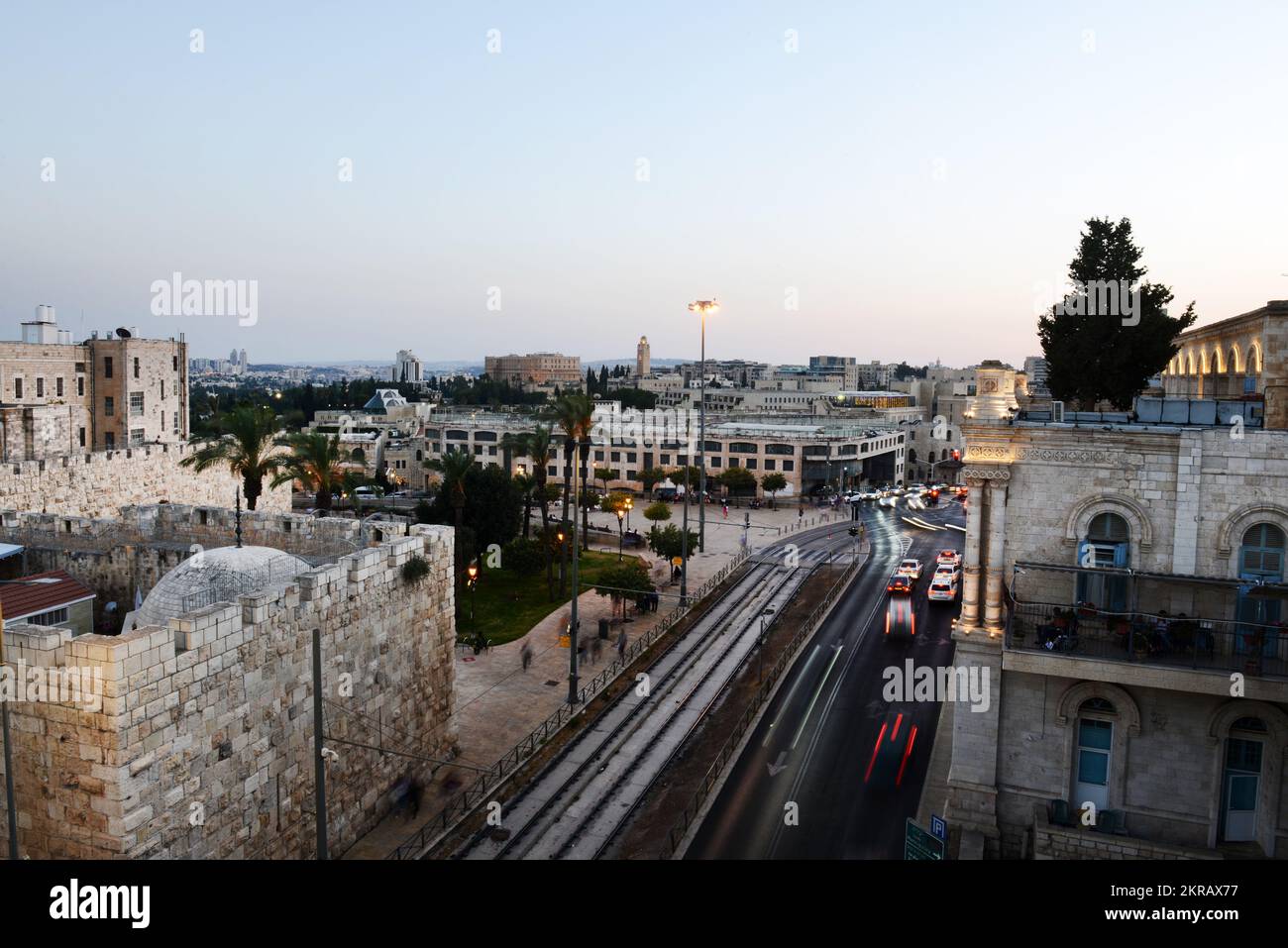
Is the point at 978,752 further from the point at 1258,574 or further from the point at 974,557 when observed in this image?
the point at 1258,574

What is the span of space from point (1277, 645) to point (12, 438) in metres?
40.0

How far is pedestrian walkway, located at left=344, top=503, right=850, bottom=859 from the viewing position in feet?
68.2

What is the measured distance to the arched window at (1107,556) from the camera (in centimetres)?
1828

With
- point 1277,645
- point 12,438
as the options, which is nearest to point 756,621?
point 1277,645

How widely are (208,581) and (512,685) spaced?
12.9m

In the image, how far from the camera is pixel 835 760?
79.8ft

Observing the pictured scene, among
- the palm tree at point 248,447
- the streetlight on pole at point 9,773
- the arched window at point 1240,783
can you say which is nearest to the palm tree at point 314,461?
the palm tree at point 248,447

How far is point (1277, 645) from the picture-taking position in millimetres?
16797

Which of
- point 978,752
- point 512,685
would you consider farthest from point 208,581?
point 978,752

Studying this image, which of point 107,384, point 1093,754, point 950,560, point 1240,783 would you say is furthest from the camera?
point 107,384

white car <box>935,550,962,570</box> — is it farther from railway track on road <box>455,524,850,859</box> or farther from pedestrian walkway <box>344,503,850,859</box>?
pedestrian walkway <box>344,503,850,859</box>

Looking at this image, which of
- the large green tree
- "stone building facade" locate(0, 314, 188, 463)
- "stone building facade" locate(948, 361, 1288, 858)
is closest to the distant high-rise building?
the large green tree

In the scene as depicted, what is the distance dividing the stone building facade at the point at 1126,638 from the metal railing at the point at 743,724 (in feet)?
19.7

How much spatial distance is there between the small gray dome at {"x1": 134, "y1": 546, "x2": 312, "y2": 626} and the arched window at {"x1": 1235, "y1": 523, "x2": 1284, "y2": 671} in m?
18.4
